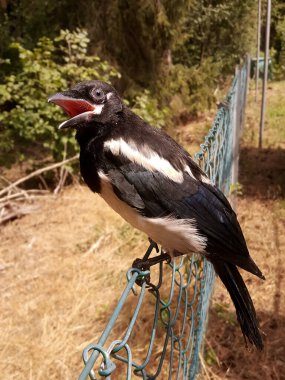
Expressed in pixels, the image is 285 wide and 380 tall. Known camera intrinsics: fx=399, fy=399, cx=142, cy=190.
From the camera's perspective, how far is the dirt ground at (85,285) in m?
2.78

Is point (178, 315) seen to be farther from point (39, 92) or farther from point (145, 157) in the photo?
point (39, 92)

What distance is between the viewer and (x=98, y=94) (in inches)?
65.4

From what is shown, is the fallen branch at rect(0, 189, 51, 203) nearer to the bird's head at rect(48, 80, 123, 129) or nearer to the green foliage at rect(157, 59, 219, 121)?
the green foliage at rect(157, 59, 219, 121)

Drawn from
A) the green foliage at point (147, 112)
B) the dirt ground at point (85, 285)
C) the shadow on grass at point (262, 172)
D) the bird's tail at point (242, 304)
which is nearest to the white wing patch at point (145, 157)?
the bird's tail at point (242, 304)

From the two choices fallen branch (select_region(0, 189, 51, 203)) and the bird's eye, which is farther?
fallen branch (select_region(0, 189, 51, 203))

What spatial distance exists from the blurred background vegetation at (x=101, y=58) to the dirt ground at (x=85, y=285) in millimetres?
1191

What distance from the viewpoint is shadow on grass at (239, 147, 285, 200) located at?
5.09 meters

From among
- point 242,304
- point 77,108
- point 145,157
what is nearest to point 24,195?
point 77,108

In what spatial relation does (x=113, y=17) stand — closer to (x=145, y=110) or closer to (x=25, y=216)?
(x=145, y=110)

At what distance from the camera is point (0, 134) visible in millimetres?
5219

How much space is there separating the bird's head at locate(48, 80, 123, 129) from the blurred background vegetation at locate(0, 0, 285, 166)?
11.5ft

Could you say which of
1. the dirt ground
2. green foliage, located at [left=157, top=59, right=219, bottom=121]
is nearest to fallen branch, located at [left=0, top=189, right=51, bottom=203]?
the dirt ground

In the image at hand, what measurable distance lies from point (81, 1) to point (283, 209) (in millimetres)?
4612

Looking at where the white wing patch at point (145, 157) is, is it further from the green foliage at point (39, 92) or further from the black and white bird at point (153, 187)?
the green foliage at point (39, 92)
